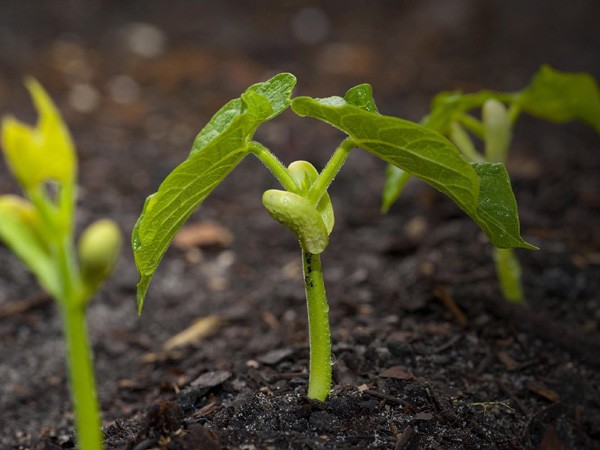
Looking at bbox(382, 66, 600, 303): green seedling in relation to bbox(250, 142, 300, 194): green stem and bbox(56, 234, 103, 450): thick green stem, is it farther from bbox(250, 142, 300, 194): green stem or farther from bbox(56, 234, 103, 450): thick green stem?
bbox(56, 234, 103, 450): thick green stem

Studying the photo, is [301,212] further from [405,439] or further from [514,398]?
[514,398]

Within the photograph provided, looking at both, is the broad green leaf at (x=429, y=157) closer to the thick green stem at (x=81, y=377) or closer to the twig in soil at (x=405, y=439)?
the twig in soil at (x=405, y=439)

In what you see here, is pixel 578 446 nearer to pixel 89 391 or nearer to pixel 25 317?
pixel 89 391

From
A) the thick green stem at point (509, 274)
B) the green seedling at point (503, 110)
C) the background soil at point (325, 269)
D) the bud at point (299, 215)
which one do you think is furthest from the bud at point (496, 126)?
the bud at point (299, 215)

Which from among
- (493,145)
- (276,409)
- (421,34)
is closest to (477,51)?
(421,34)

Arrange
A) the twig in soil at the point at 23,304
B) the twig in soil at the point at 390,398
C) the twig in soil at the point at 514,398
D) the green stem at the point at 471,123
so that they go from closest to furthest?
the twig in soil at the point at 390,398 → the twig in soil at the point at 514,398 → the green stem at the point at 471,123 → the twig in soil at the point at 23,304

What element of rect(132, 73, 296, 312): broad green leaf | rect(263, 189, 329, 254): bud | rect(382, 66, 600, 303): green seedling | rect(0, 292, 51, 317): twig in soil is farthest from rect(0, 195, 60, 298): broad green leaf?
rect(0, 292, 51, 317): twig in soil

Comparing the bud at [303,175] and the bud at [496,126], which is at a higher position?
the bud at [303,175]
